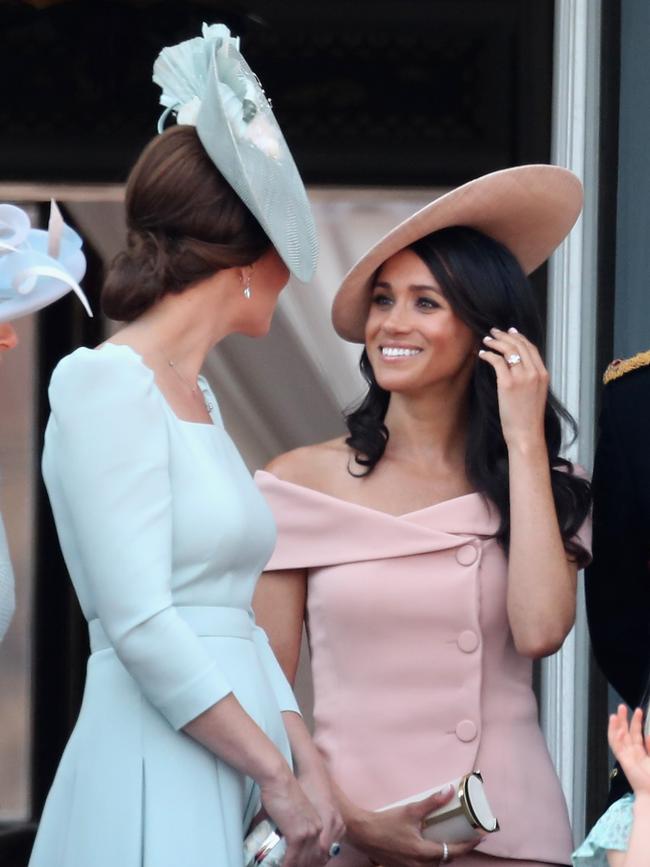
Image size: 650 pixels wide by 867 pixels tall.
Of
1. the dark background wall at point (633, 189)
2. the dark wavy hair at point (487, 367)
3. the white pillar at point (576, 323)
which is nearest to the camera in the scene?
the dark wavy hair at point (487, 367)

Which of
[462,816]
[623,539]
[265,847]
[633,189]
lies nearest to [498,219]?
[623,539]

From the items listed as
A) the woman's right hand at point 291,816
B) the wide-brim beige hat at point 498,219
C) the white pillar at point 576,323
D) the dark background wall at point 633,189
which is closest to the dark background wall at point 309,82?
the white pillar at point 576,323

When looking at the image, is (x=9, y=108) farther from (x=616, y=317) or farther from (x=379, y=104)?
(x=616, y=317)

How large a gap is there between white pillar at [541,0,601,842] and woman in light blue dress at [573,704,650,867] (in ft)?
6.07

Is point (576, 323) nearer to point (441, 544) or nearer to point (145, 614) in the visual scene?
point (441, 544)

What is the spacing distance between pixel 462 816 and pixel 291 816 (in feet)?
1.45

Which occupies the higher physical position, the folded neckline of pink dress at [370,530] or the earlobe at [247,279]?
the earlobe at [247,279]

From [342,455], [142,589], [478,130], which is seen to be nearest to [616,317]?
[478,130]

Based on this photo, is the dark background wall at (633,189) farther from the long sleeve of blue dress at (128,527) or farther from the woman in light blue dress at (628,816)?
the long sleeve of blue dress at (128,527)

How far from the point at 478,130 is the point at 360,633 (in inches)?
78.6

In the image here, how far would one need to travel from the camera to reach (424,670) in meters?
3.04

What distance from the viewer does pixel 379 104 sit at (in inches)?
185

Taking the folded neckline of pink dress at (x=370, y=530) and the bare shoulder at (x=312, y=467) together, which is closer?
the folded neckline of pink dress at (x=370, y=530)

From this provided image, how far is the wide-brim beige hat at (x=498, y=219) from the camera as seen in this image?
10.4 feet
